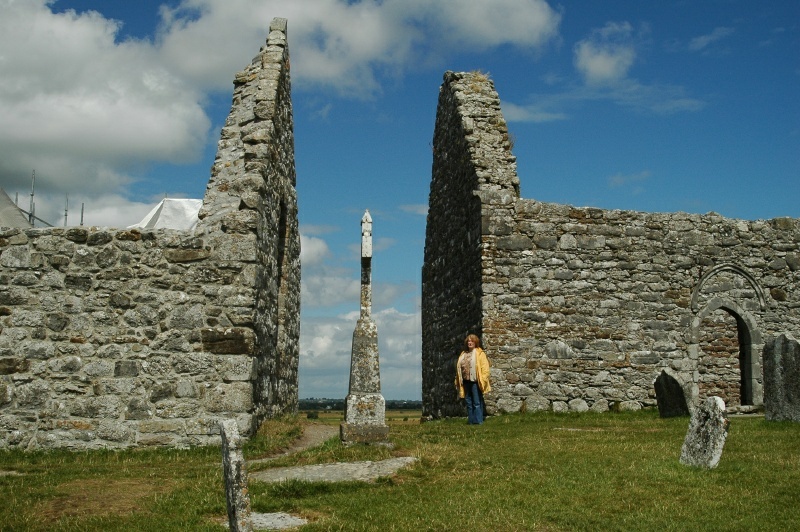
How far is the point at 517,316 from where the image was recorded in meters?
15.7

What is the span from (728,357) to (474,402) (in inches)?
279

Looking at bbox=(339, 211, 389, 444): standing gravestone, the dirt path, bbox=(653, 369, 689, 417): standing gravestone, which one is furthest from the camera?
bbox=(653, 369, 689, 417): standing gravestone

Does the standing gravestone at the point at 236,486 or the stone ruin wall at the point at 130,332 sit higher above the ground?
the stone ruin wall at the point at 130,332

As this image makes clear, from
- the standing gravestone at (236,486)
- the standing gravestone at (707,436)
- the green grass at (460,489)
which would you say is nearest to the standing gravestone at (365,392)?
the green grass at (460,489)

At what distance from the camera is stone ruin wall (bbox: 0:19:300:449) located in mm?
11203

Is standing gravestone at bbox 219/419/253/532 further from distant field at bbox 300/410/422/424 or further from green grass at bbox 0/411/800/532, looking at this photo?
distant field at bbox 300/410/422/424

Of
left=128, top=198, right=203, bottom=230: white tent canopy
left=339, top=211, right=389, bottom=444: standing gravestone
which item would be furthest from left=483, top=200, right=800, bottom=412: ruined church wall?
left=128, top=198, right=203, bottom=230: white tent canopy

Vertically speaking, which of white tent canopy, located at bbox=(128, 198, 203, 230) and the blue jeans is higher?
white tent canopy, located at bbox=(128, 198, 203, 230)

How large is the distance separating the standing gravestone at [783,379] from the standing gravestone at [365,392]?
21.7 ft

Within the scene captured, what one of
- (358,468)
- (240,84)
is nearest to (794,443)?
(358,468)

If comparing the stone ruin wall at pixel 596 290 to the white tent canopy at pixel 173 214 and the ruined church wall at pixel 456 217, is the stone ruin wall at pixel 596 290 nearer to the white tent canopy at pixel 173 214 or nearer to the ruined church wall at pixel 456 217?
the ruined church wall at pixel 456 217

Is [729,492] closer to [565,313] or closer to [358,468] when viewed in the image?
[358,468]

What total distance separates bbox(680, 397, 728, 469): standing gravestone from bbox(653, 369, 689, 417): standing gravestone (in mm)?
5327

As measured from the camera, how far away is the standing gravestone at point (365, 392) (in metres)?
10.2
